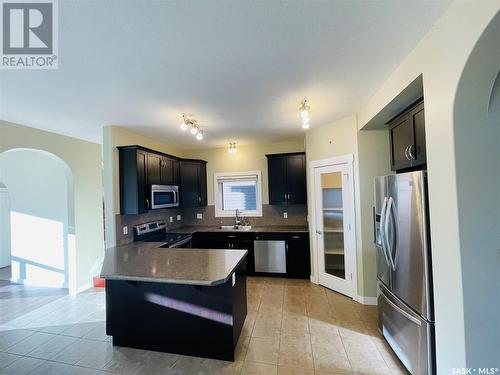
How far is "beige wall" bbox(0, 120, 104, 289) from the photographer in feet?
11.3

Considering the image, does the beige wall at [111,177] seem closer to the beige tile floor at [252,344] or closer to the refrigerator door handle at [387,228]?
the beige tile floor at [252,344]

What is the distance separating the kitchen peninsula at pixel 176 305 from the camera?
6.84 feet

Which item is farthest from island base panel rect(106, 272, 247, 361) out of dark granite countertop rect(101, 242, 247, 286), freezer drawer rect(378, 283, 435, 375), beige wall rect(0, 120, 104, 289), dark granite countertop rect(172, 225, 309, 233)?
beige wall rect(0, 120, 104, 289)

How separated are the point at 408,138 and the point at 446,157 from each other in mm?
1051

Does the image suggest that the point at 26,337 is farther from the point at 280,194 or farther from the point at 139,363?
the point at 280,194

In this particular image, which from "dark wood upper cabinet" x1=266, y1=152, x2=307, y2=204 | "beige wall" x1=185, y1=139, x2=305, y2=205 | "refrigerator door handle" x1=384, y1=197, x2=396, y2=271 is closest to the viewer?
"refrigerator door handle" x1=384, y1=197, x2=396, y2=271

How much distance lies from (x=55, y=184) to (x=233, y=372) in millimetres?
4233

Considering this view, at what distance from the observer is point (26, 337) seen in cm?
253

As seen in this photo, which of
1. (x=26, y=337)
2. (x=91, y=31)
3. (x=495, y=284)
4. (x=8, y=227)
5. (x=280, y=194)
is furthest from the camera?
(x=8, y=227)

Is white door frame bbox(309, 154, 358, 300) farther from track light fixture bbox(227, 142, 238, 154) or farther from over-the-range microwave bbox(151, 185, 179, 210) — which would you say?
over-the-range microwave bbox(151, 185, 179, 210)

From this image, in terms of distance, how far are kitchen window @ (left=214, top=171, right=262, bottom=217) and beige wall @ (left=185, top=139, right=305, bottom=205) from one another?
0.36 ft

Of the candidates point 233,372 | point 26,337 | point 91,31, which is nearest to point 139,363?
point 233,372

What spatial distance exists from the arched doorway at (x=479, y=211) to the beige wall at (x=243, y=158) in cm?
340

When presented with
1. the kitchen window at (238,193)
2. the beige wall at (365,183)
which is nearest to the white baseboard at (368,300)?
the beige wall at (365,183)
